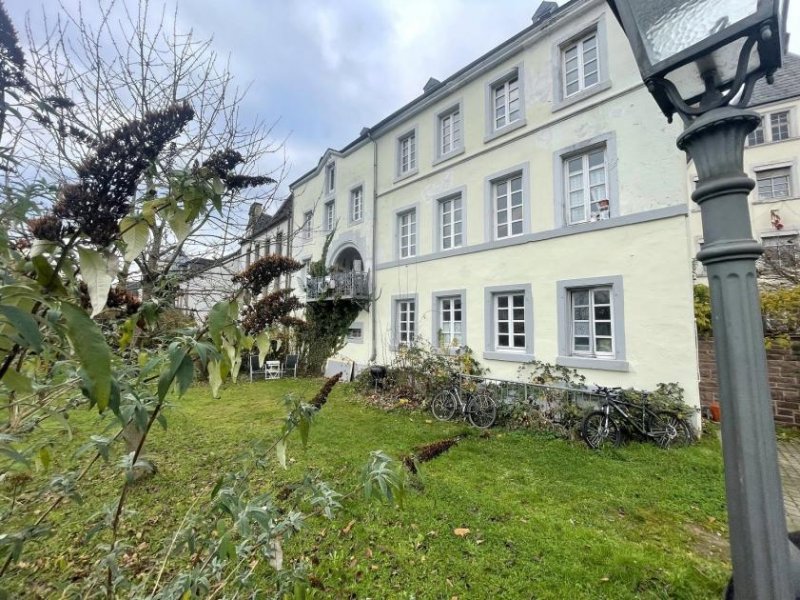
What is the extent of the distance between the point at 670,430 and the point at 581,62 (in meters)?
8.14

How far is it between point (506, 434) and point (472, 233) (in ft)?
17.9

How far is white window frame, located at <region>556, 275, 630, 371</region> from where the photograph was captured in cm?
717

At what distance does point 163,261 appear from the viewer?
4.58 metres

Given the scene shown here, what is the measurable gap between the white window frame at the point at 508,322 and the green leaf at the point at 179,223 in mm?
8377

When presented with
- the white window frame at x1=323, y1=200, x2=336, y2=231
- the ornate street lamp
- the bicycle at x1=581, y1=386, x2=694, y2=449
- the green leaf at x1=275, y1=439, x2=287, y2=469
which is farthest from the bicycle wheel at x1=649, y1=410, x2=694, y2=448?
the white window frame at x1=323, y1=200, x2=336, y2=231

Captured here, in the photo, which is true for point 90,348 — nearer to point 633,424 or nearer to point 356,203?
point 633,424

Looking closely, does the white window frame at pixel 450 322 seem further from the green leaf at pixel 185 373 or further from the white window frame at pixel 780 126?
the white window frame at pixel 780 126

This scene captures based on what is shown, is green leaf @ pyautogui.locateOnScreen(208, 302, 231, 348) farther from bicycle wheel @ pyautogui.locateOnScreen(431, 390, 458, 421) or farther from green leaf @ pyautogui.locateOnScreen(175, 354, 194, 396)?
bicycle wheel @ pyautogui.locateOnScreen(431, 390, 458, 421)

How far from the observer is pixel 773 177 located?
17.5 metres

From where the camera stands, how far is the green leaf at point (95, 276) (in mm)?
702

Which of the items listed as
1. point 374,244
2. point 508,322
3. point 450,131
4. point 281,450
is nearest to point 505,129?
point 450,131

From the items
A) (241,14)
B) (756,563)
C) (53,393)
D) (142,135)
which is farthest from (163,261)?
(756,563)

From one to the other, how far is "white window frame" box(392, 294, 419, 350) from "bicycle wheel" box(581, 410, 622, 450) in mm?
6092

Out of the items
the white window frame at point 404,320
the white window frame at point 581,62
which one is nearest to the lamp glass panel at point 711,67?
the white window frame at point 581,62
